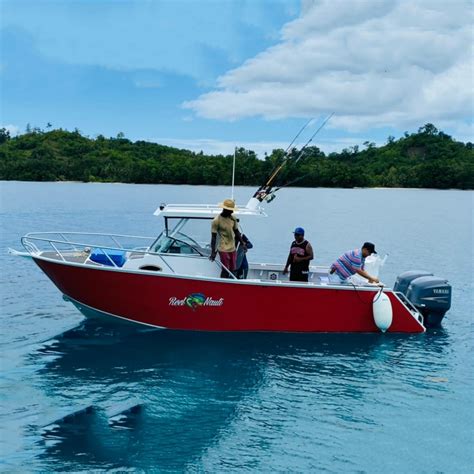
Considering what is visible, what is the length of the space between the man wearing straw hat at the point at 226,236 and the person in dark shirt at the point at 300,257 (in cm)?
124

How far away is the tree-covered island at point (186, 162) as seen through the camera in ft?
357

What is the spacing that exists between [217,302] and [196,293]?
48 cm

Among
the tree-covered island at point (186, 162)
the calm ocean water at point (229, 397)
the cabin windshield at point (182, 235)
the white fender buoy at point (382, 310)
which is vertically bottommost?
the calm ocean water at point (229, 397)

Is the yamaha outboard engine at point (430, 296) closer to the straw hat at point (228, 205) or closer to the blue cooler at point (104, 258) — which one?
the straw hat at point (228, 205)

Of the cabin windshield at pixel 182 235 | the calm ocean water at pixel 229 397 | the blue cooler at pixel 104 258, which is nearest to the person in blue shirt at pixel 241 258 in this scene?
the cabin windshield at pixel 182 235

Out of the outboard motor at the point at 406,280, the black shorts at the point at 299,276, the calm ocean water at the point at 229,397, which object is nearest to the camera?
the calm ocean water at the point at 229,397

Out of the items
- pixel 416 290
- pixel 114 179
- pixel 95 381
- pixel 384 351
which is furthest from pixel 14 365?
pixel 114 179

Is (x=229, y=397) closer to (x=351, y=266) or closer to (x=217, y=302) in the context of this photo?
(x=217, y=302)

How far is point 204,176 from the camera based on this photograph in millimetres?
100938

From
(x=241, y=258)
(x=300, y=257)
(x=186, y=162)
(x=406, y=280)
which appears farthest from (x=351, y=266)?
(x=186, y=162)

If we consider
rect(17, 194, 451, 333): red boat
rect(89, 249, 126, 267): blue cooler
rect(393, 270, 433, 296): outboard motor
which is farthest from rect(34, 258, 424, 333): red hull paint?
rect(393, 270, 433, 296): outboard motor

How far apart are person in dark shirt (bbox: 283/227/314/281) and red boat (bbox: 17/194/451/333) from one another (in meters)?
0.73

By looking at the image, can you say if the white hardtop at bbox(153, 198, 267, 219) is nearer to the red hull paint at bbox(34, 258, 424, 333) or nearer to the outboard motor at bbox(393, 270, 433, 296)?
the red hull paint at bbox(34, 258, 424, 333)

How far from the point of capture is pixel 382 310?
1242 cm
